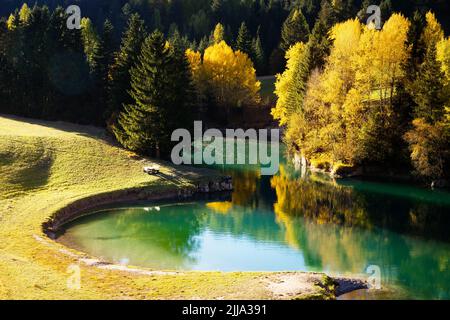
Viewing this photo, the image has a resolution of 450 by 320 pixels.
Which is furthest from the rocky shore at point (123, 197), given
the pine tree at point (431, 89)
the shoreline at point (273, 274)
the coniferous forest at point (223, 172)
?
the pine tree at point (431, 89)

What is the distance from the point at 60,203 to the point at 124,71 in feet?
86.2

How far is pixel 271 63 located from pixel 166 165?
222ft

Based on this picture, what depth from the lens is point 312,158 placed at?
2451 inches

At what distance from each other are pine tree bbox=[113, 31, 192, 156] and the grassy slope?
2.30 metres

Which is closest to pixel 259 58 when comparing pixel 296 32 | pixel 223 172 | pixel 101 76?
pixel 296 32

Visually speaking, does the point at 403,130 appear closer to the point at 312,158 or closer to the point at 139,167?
the point at 312,158

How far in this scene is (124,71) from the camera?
6159 cm

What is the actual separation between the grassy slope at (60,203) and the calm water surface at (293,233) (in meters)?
3.27

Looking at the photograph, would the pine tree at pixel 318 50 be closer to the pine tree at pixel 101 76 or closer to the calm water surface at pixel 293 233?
the calm water surface at pixel 293 233

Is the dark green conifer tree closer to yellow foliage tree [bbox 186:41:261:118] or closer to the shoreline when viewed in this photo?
yellow foliage tree [bbox 186:41:261:118]

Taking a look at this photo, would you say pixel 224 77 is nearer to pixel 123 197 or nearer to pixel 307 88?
pixel 307 88

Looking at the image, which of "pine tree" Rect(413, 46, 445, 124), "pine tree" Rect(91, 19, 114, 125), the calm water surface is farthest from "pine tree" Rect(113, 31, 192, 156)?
"pine tree" Rect(413, 46, 445, 124)

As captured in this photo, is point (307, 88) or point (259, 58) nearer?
point (307, 88)
